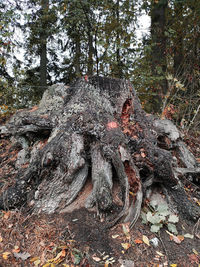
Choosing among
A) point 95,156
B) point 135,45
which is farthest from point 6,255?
point 135,45

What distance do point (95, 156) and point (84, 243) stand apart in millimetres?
1160

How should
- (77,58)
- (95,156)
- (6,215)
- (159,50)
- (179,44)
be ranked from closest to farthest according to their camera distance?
(6,215), (95,156), (179,44), (159,50), (77,58)

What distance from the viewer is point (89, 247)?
204 cm

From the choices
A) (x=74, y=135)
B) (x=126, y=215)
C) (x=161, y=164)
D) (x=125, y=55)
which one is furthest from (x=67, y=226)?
(x=125, y=55)

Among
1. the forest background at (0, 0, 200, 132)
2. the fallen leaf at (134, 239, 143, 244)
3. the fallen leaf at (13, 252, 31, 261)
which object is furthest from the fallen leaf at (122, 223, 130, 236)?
the forest background at (0, 0, 200, 132)

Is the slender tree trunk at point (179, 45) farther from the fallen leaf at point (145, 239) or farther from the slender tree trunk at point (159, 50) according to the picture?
the fallen leaf at point (145, 239)

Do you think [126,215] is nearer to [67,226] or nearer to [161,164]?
[67,226]

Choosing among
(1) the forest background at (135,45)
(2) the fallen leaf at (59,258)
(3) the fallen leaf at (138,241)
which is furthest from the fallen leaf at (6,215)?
(1) the forest background at (135,45)

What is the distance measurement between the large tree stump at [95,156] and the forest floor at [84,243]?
0.17m

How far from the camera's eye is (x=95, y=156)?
2.88 metres

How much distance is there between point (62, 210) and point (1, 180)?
4.56 ft

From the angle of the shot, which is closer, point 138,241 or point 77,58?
point 138,241

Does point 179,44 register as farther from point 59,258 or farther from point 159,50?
point 59,258

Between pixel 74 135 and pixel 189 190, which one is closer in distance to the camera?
pixel 74 135
